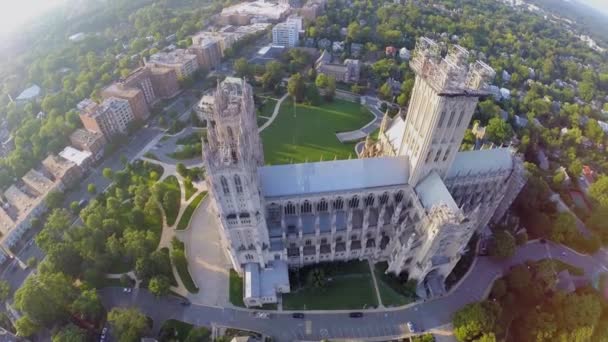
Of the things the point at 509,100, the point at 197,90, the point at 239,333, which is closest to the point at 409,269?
the point at 239,333

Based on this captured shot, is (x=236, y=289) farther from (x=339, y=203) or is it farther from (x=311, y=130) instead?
(x=311, y=130)

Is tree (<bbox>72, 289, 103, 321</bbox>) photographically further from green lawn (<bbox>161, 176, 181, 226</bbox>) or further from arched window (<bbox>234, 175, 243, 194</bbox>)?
arched window (<bbox>234, 175, 243, 194</bbox>)

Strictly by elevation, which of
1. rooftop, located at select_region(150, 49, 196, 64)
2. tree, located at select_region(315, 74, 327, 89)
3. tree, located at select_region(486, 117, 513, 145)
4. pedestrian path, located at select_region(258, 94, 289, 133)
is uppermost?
rooftop, located at select_region(150, 49, 196, 64)

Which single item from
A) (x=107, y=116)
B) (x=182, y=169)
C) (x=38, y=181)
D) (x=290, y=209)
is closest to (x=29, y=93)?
(x=107, y=116)

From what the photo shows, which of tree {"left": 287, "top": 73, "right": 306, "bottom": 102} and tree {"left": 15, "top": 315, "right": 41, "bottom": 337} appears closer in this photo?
tree {"left": 15, "top": 315, "right": 41, "bottom": 337}

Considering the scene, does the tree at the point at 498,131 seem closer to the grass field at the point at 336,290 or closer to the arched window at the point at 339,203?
the grass field at the point at 336,290

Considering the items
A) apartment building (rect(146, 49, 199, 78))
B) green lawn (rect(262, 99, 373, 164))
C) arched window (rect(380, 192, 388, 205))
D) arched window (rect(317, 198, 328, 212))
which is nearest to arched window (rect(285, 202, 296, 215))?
arched window (rect(317, 198, 328, 212))

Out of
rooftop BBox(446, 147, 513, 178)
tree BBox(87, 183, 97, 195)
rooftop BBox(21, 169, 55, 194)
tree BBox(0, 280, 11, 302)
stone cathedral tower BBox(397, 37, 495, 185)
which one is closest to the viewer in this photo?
stone cathedral tower BBox(397, 37, 495, 185)
